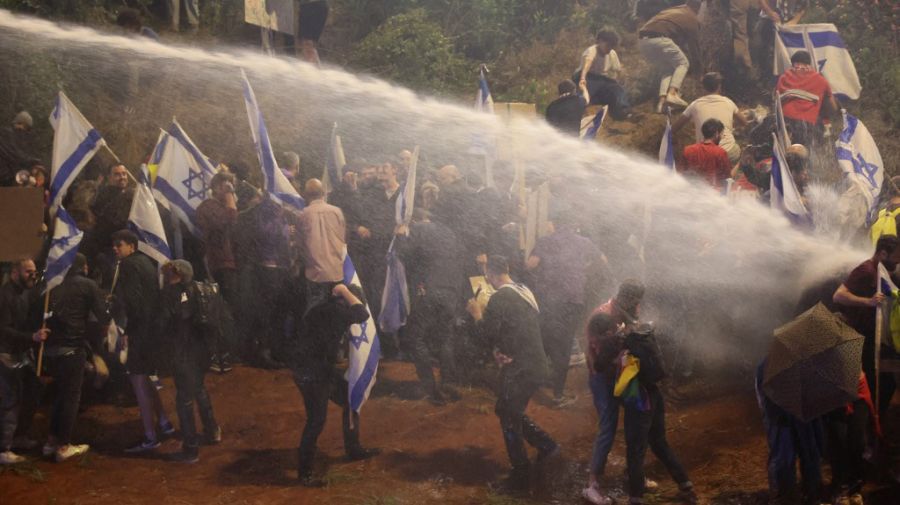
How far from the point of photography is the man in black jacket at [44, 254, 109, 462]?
9.92 meters

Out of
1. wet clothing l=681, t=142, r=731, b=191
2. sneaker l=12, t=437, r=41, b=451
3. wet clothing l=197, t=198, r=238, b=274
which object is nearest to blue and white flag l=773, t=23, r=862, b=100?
wet clothing l=681, t=142, r=731, b=191

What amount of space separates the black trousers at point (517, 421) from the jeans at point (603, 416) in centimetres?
79

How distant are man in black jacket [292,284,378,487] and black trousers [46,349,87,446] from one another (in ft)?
7.37

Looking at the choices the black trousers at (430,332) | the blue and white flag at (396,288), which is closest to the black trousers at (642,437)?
the black trousers at (430,332)

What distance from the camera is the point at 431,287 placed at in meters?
11.8

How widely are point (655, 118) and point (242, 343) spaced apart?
31.3 ft

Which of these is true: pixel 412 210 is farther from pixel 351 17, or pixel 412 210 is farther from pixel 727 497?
A: pixel 351 17

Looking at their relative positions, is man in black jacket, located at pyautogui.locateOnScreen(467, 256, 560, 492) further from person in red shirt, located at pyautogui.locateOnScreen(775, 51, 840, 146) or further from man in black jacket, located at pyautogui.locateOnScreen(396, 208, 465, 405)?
person in red shirt, located at pyautogui.locateOnScreen(775, 51, 840, 146)

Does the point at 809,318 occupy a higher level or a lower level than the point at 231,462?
higher

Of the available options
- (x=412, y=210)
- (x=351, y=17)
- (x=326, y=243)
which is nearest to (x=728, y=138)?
(x=412, y=210)

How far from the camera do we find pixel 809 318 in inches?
312

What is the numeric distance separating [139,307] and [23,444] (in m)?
1.76

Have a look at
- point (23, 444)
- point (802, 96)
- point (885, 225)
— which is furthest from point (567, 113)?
point (23, 444)

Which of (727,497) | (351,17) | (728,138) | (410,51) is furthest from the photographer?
(351,17)
